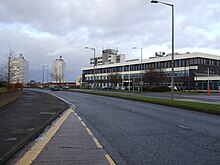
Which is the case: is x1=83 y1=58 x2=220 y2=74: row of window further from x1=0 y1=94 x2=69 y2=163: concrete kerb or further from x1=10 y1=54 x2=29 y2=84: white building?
x1=0 y1=94 x2=69 y2=163: concrete kerb

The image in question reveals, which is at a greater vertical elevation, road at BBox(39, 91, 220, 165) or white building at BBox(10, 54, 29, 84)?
white building at BBox(10, 54, 29, 84)

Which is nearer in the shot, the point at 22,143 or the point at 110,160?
the point at 110,160

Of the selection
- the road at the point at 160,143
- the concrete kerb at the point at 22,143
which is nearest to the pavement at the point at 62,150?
the concrete kerb at the point at 22,143

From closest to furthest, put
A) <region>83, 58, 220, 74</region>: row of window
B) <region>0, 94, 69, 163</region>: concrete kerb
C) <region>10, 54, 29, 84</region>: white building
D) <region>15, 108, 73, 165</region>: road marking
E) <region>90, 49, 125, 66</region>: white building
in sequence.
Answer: <region>15, 108, 73, 165</region>: road marking → <region>0, 94, 69, 163</region>: concrete kerb → <region>10, 54, 29, 84</region>: white building → <region>83, 58, 220, 74</region>: row of window → <region>90, 49, 125, 66</region>: white building

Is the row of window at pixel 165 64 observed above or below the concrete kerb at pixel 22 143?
above

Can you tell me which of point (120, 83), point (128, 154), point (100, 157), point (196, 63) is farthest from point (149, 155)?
point (120, 83)

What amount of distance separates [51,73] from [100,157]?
473 feet

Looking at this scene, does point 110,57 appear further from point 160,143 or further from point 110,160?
point 110,160

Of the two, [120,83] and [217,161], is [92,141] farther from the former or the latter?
[120,83]

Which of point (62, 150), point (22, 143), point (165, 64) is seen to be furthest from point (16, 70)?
point (165, 64)

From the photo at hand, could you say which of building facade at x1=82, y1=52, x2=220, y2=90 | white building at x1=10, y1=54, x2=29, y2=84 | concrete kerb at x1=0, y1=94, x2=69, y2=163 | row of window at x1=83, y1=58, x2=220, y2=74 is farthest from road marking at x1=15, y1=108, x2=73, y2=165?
row of window at x1=83, y1=58, x2=220, y2=74

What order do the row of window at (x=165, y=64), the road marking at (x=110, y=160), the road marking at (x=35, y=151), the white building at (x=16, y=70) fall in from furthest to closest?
the row of window at (x=165, y=64) < the white building at (x=16, y=70) < the road marking at (x=35, y=151) < the road marking at (x=110, y=160)

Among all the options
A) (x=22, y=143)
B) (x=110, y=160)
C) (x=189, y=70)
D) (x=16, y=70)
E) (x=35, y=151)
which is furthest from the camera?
(x=189, y=70)

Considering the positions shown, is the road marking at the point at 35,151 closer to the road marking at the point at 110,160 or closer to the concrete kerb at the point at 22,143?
the concrete kerb at the point at 22,143
